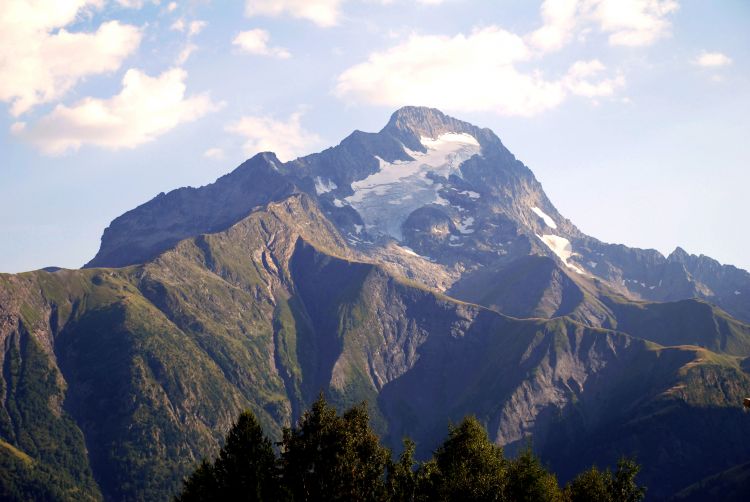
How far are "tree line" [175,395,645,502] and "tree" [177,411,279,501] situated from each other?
111 millimetres

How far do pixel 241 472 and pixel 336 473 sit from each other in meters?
10.8

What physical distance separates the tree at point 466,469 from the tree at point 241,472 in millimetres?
20607

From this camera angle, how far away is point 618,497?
109125mm

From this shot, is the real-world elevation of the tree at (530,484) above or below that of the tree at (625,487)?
above

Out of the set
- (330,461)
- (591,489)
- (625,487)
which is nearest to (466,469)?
(330,461)

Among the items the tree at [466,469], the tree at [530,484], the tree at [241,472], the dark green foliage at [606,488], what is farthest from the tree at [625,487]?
the tree at [241,472]

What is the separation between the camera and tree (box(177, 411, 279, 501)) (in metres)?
87.9

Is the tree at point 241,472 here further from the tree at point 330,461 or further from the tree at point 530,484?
the tree at point 530,484

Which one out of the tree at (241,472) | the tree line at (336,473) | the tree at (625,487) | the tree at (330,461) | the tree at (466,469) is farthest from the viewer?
the tree at (625,487)

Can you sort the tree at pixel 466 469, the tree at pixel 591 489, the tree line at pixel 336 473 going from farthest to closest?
the tree at pixel 591 489, the tree at pixel 466 469, the tree line at pixel 336 473

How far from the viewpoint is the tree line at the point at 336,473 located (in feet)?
297

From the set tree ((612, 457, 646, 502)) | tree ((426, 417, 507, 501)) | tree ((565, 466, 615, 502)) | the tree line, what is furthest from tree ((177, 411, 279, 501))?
tree ((612, 457, 646, 502))

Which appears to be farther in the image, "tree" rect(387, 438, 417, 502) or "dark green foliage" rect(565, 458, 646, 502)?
"dark green foliage" rect(565, 458, 646, 502)

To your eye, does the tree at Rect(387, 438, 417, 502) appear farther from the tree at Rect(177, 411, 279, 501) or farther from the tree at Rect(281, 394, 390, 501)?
the tree at Rect(177, 411, 279, 501)
